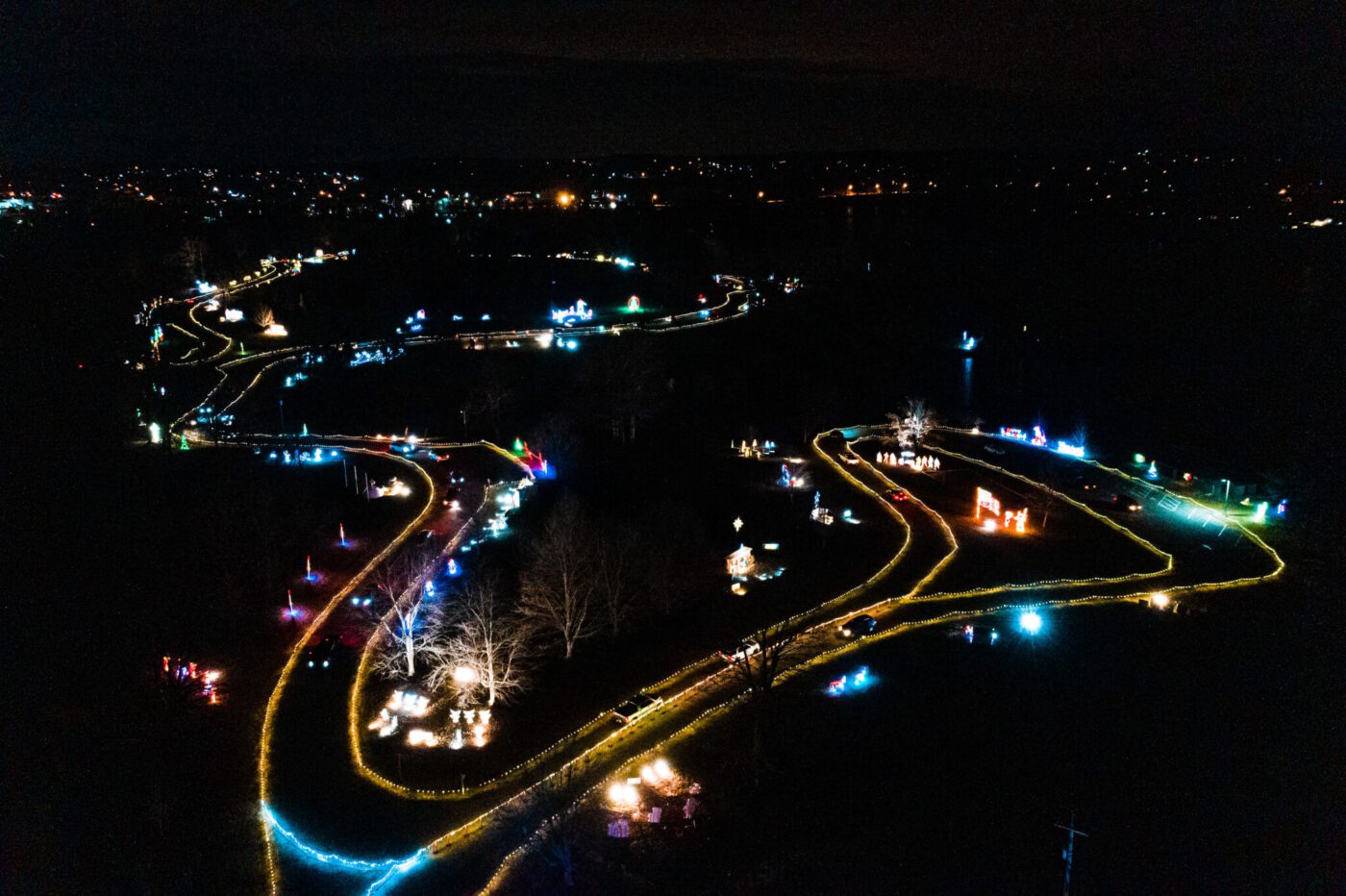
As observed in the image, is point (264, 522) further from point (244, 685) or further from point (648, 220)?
point (648, 220)

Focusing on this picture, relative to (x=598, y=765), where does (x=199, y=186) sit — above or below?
above

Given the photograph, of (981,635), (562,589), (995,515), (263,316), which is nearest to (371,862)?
(562,589)

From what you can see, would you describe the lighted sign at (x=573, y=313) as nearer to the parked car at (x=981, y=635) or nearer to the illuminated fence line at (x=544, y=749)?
the illuminated fence line at (x=544, y=749)

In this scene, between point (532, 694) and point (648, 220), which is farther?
point (648, 220)

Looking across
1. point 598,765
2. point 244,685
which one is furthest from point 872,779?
point 244,685

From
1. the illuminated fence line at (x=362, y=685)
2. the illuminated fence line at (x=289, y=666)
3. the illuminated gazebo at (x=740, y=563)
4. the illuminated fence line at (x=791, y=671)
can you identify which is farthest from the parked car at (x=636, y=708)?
the illuminated gazebo at (x=740, y=563)

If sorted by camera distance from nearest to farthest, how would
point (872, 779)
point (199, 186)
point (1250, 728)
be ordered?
point (872, 779) → point (1250, 728) → point (199, 186)
